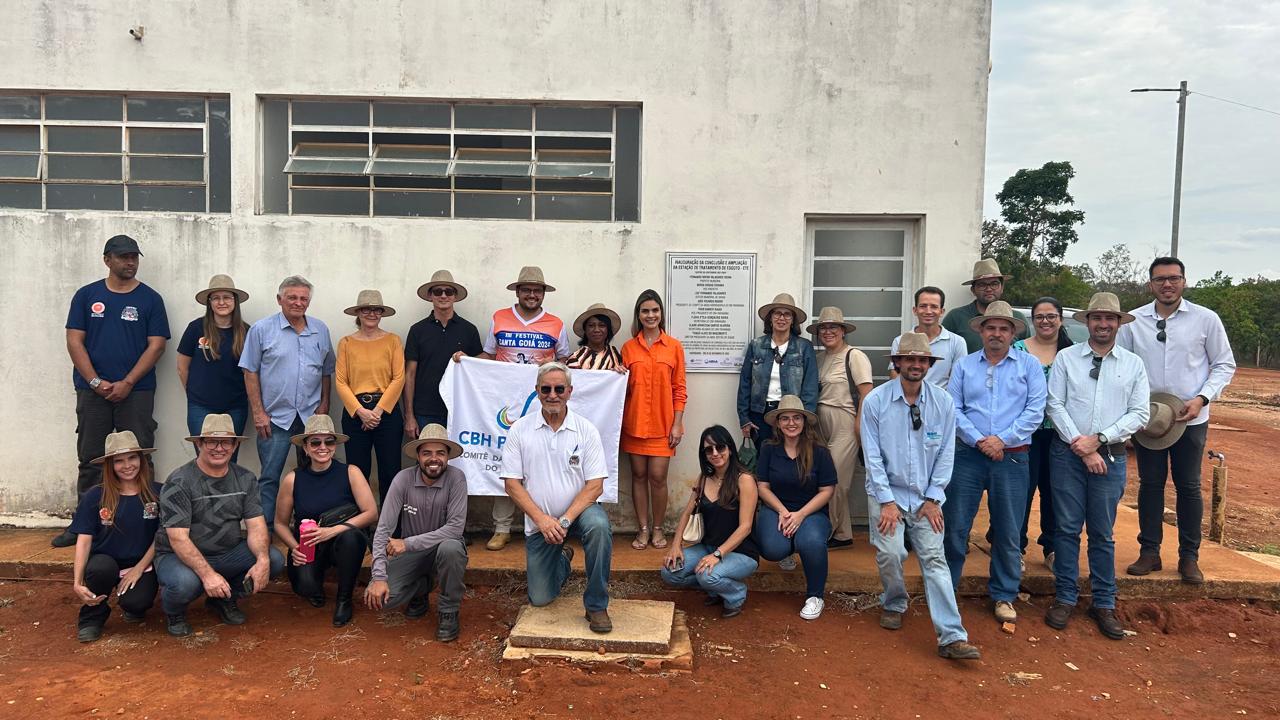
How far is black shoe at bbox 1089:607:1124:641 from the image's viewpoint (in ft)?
14.7

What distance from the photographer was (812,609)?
15.3 feet

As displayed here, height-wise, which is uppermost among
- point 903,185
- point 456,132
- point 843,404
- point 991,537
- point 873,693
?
point 456,132

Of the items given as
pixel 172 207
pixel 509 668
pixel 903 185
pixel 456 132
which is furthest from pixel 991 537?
pixel 172 207

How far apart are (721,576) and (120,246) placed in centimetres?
480

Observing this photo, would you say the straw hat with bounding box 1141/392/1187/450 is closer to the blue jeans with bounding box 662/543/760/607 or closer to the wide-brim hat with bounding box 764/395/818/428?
the wide-brim hat with bounding box 764/395/818/428

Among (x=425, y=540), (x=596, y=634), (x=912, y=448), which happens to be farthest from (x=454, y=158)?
(x=912, y=448)

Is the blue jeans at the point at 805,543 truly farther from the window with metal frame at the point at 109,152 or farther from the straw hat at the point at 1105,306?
the window with metal frame at the point at 109,152

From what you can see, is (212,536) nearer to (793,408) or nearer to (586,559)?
(586,559)

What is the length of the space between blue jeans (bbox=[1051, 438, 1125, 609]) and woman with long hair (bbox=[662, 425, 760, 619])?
1865 mm

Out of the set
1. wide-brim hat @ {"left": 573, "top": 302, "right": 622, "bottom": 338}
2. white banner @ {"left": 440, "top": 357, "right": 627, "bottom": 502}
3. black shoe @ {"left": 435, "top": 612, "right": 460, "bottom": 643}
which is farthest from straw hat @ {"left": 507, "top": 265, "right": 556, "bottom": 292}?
black shoe @ {"left": 435, "top": 612, "right": 460, "bottom": 643}

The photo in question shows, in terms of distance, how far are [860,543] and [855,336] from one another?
1633 millimetres

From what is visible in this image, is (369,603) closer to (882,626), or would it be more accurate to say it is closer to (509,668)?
(509,668)

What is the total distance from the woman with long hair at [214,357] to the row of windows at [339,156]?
1002 millimetres

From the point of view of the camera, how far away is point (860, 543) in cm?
571
